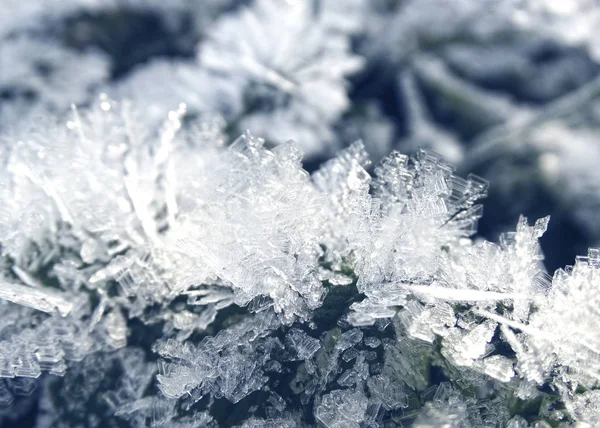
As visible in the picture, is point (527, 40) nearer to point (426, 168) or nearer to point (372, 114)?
point (372, 114)

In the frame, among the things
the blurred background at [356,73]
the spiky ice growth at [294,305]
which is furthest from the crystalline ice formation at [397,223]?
the blurred background at [356,73]

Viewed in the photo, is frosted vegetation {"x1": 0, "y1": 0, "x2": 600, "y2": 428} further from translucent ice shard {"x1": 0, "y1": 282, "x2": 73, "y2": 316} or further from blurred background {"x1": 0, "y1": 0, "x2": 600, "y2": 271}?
blurred background {"x1": 0, "y1": 0, "x2": 600, "y2": 271}

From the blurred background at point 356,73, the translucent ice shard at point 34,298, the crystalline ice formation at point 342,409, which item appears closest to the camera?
the crystalline ice formation at point 342,409

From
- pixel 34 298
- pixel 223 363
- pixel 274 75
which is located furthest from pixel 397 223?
pixel 274 75

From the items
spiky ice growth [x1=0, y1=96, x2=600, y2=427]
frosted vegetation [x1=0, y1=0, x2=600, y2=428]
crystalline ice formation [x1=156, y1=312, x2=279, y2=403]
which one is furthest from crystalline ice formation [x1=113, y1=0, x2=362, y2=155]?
crystalline ice formation [x1=156, y1=312, x2=279, y2=403]

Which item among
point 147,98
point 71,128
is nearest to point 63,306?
point 71,128

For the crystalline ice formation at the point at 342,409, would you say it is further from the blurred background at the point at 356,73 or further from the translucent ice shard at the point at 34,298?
the blurred background at the point at 356,73
